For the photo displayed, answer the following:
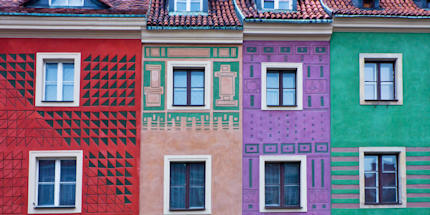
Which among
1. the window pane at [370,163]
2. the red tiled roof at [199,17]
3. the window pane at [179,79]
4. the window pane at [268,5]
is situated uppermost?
the window pane at [268,5]

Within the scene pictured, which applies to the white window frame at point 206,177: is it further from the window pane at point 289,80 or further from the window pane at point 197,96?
the window pane at point 289,80

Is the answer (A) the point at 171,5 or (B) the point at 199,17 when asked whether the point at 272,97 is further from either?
(A) the point at 171,5

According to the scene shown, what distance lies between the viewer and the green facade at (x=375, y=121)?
13.0m

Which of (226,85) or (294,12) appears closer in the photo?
(226,85)

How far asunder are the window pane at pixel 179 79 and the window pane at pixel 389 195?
6.82 m

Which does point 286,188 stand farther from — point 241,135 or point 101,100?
point 101,100

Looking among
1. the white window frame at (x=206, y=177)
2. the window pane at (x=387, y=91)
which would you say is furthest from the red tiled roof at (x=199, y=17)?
the window pane at (x=387, y=91)

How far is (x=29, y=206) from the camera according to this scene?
12531mm

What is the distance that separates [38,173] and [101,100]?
9.16 feet

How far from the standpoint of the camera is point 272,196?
43.1 feet

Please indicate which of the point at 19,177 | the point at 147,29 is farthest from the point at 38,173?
the point at 147,29

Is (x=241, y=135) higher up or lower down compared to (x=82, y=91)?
lower down

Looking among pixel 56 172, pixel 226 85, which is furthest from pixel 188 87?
pixel 56 172

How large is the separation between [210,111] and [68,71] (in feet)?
14.6
